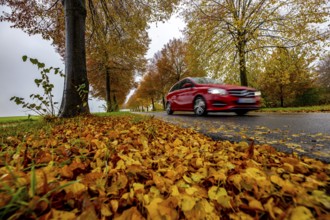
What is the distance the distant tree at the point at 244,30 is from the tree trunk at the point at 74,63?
7.95 meters

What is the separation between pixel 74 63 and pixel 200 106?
13.0ft

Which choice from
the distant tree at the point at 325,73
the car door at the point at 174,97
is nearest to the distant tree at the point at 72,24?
the car door at the point at 174,97

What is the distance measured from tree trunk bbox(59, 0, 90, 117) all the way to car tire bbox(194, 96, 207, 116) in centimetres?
350

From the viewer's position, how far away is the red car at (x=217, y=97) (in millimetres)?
5418

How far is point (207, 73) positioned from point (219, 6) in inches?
163

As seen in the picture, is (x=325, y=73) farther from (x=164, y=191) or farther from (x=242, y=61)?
(x=164, y=191)

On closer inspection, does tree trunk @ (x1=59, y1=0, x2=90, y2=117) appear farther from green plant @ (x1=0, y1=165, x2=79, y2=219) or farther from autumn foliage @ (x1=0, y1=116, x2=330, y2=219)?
green plant @ (x1=0, y1=165, x2=79, y2=219)

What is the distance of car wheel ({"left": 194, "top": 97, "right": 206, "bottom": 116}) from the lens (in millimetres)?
6082

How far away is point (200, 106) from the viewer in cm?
622

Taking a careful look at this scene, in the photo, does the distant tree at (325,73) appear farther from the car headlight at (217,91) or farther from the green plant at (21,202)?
the green plant at (21,202)

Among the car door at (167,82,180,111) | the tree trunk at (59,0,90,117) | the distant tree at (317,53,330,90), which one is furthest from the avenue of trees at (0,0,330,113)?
the distant tree at (317,53,330,90)

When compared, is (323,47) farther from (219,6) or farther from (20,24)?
(20,24)

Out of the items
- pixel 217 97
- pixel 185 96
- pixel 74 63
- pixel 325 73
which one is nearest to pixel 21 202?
pixel 74 63

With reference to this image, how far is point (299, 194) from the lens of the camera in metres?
0.89
